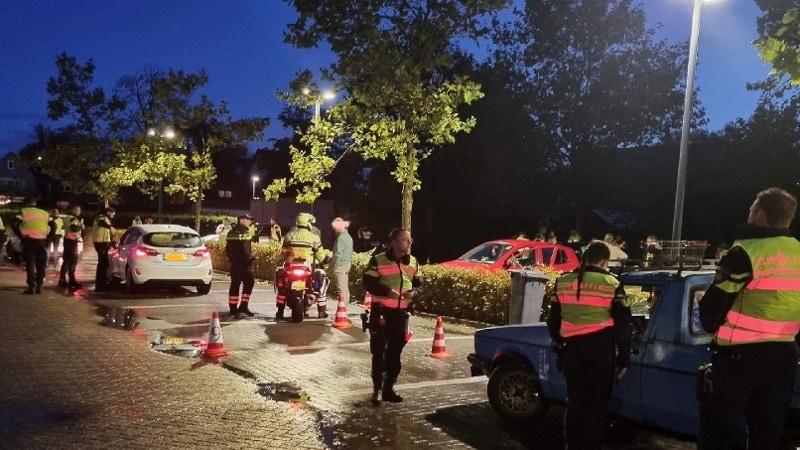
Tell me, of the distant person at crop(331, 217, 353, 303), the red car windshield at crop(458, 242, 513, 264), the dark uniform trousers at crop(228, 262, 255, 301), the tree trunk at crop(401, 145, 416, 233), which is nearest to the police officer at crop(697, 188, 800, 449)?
the distant person at crop(331, 217, 353, 303)

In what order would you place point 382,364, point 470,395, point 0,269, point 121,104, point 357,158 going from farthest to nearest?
1. point 357,158
2. point 121,104
3. point 0,269
4. point 470,395
5. point 382,364

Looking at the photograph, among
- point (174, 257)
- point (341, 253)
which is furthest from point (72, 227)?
point (341, 253)

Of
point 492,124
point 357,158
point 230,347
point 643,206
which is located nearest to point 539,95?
point 492,124

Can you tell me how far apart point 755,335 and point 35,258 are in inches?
529

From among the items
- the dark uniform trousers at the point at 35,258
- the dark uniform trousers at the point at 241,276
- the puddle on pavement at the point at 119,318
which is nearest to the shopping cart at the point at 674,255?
the dark uniform trousers at the point at 241,276

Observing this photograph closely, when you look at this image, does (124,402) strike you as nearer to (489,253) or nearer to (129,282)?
(129,282)

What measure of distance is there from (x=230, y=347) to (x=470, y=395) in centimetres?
362

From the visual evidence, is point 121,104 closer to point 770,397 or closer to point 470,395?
point 470,395

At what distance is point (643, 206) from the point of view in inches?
1168

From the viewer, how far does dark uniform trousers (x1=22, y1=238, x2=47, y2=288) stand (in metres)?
13.8

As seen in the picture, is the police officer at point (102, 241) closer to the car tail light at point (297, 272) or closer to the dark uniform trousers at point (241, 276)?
the dark uniform trousers at point (241, 276)

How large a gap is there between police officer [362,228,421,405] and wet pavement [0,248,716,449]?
A: 274 millimetres

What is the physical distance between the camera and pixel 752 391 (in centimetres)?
411

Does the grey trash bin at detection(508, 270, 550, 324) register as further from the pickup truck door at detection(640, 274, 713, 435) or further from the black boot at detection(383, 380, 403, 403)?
the pickup truck door at detection(640, 274, 713, 435)
